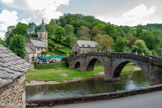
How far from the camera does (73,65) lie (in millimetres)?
45031

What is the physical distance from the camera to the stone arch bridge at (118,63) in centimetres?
1958

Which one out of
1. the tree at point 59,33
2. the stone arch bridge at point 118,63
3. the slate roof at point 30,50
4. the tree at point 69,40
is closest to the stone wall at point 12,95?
the stone arch bridge at point 118,63

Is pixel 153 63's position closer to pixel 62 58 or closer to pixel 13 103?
pixel 13 103

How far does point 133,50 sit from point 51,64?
2793cm

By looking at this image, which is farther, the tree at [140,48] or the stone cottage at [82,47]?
the stone cottage at [82,47]

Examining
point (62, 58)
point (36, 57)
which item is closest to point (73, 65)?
point (62, 58)

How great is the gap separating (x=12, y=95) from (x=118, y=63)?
2628cm

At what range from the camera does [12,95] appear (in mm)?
4828

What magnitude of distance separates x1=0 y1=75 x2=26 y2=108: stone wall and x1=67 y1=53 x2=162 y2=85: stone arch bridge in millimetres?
18689

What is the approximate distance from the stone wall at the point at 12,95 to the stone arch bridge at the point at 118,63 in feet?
61.3

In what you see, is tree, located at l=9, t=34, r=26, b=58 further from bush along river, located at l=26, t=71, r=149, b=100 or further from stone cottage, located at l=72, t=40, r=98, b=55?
stone cottage, located at l=72, t=40, r=98, b=55

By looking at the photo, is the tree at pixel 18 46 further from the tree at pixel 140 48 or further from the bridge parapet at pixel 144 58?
the tree at pixel 140 48

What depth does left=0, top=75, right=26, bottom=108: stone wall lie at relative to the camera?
166 inches

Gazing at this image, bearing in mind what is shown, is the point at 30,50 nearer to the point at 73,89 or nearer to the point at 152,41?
the point at 73,89
